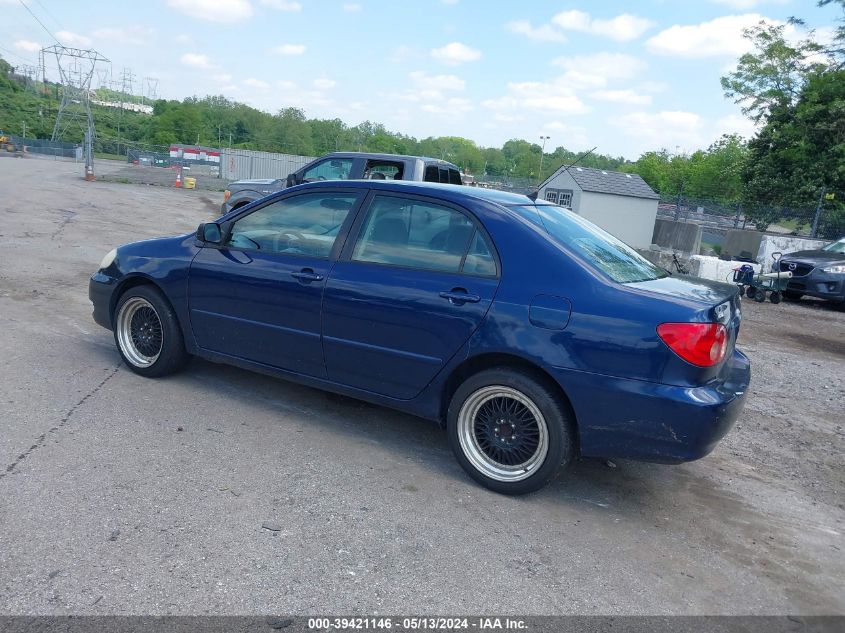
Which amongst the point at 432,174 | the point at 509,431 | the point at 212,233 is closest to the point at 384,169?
the point at 432,174

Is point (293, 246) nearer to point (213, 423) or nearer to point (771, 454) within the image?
point (213, 423)

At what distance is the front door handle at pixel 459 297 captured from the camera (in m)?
3.97

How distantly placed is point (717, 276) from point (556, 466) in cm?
1211

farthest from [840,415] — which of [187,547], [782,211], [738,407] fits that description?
[782,211]

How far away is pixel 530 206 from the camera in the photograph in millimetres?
4457

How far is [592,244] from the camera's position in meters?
4.29

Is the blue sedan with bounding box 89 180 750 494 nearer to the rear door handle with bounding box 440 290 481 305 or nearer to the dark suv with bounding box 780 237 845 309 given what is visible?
the rear door handle with bounding box 440 290 481 305

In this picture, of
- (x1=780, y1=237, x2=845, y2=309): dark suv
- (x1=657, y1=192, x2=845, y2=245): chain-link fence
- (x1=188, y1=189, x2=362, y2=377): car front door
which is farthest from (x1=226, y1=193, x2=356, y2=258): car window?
(x1=657, y1=192, x2=845, y2=245): chain-link fence

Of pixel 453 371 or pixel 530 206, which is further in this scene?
pixel 530 206

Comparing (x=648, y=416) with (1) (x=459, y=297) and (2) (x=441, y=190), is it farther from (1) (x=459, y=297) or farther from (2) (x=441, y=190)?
(2) (x=441, y=190)

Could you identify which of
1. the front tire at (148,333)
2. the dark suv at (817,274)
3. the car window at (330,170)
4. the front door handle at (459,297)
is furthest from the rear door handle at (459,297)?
the dark suv at (817,274)

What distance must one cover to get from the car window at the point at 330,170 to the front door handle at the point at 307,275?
7.15m

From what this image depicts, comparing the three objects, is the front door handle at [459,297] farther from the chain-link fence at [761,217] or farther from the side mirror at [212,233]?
the chain-link fence at [761,217]

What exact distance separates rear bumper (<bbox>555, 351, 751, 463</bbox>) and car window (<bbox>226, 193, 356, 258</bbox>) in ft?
6.24
